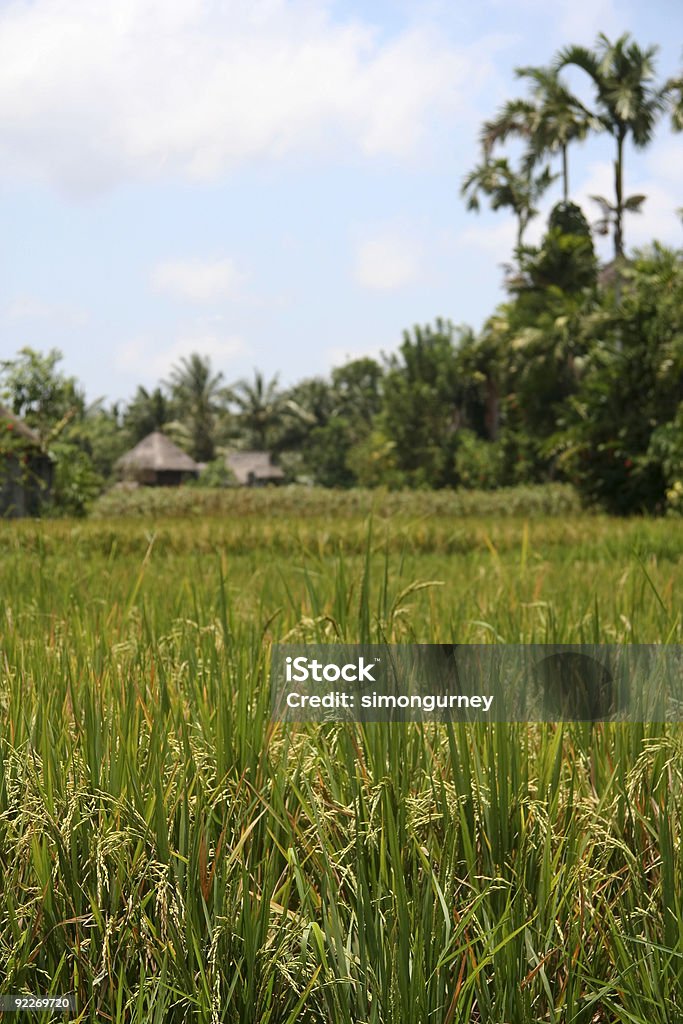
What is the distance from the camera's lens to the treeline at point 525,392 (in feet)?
50.8

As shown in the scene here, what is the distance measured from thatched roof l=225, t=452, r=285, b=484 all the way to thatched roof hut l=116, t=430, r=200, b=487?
3.00 metres

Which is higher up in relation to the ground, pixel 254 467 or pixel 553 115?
pixel 553 115

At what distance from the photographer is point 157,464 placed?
4409 cm

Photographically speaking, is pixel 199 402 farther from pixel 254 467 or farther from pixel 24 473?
pixel 24 473

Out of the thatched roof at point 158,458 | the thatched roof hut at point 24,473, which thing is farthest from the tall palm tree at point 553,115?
the thatched roof at point 158,458

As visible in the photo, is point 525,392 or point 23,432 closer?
point 23,432

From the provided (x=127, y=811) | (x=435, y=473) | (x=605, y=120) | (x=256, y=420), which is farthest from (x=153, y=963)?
(x=256, y=420)

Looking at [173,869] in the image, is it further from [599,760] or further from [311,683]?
[599,760]

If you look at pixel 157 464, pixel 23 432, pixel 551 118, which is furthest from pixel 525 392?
pixel 157 464

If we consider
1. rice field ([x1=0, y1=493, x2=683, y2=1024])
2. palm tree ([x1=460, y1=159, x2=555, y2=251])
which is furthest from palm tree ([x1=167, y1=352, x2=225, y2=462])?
rice field ([x1=0, y1=493, x2=683, y2=1024])

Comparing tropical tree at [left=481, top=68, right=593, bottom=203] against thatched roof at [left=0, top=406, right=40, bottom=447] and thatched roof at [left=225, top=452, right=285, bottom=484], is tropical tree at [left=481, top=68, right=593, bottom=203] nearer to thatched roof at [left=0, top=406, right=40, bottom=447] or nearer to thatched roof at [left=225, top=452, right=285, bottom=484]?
thatched roof at [left=0, top=406, right=40, bottom=447]

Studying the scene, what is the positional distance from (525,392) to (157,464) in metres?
22.7

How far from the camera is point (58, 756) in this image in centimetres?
163

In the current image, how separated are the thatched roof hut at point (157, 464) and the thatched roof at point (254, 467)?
9.84 feet
